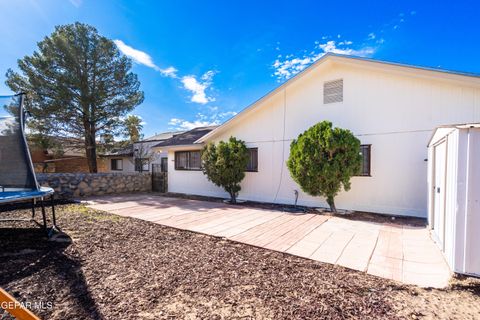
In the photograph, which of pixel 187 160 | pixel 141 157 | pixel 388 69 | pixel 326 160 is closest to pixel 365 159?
pixel 326 160

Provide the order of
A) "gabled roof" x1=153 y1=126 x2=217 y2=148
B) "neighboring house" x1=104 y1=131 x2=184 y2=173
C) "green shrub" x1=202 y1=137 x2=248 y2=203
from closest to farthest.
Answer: "green shrub" x1=202 y1=137 x2=248 y2=203
"gabled roof" x1=153 y1=126 x2=217 y2=148
"neighboring house" x1=104 y1=131 x2=184 y2=173

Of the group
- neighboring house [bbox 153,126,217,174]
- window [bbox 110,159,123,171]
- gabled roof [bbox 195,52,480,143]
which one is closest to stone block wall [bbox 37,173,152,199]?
neighboring house [bbox 153,126,217,174]

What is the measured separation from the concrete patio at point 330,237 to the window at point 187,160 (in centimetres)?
434

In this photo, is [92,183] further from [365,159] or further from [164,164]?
[365,159]

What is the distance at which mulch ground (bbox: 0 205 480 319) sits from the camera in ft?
7.42

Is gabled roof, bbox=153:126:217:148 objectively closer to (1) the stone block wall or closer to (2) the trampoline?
(1) the stone block wall

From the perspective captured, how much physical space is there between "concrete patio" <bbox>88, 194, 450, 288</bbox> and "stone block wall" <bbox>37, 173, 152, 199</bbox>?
12.9 ft

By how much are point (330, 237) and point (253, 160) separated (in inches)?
217

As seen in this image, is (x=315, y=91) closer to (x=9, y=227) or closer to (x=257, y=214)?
(x=257, y=214)

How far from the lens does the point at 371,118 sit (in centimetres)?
705

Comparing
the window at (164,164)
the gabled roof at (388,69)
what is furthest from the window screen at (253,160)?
the window at (164,164)

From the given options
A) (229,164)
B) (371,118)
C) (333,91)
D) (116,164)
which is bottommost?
(116,164)

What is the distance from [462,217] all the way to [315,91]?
6.34m

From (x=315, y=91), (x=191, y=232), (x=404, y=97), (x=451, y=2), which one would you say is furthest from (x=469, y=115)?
(x=191, y=232)
